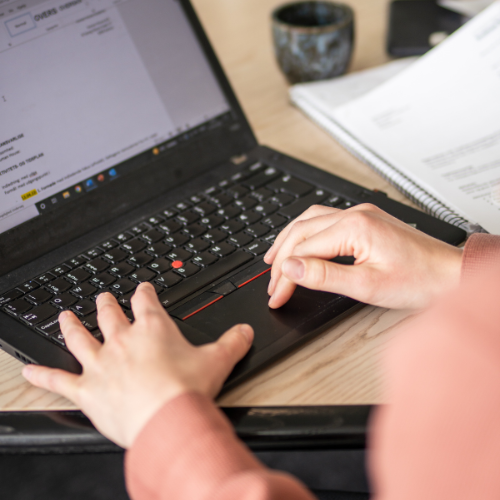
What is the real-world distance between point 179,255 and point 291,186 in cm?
19

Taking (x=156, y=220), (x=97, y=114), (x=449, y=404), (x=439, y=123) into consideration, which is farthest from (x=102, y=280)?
(x=439, y=123)

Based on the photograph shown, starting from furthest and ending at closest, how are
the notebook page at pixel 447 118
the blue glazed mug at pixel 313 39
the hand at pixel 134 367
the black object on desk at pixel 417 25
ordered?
1. the black object on desk at pixel 417 25
2. the blue glazed mug at pixel 313 39
3. the notebook page at pixel 447 118
4. the hand at pixel 134 367

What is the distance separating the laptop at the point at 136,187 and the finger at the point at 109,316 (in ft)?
0.06

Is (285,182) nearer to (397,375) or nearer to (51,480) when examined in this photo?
(397,375)

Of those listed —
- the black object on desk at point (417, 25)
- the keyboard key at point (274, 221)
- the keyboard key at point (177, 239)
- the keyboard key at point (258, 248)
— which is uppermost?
the black object on desk at point (417, 25)

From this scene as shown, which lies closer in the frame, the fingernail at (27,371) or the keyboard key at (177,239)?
the fingernail at (27,371)

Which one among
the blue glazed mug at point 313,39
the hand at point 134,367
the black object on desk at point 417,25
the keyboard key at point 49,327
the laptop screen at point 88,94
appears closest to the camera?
the hand at point 134,367

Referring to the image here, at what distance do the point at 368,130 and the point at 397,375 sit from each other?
2.06 feet

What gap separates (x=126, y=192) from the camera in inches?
28.5

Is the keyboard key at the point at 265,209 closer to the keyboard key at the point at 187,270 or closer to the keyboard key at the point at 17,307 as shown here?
the keyboard key at the point at 187,270

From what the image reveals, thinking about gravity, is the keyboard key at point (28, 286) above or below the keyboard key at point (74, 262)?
above

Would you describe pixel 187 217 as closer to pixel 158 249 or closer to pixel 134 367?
pixel 158 249

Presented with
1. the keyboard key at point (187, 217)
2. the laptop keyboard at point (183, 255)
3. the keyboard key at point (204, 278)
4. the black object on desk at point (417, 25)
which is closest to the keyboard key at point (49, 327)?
the laptop keyboard at point (183, 255)

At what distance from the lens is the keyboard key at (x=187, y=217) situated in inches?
27.0
